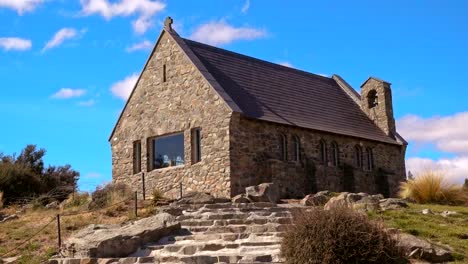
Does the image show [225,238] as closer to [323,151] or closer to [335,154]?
[323,151]

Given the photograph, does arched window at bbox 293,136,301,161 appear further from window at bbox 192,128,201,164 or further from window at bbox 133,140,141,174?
window at bbox 133,140,141,174

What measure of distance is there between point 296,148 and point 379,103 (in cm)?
818

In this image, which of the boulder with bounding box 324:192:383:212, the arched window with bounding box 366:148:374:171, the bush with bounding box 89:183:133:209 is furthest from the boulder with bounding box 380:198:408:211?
the arched window with bounding box 366:148:374:171

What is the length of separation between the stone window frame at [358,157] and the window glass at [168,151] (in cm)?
846

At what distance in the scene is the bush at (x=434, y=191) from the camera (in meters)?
21.1

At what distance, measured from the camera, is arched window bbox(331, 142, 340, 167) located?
93.0 ft

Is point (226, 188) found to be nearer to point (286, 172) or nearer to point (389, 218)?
point (286, 172)

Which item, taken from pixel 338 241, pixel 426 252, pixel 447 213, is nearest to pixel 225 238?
pixel 338 241

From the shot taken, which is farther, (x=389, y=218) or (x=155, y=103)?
(x=155, y=103)

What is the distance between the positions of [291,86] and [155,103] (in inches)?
276

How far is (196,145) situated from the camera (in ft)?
85.1

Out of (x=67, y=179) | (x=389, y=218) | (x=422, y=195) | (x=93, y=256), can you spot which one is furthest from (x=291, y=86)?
(x=93, y=256)

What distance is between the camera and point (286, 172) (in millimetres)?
25844

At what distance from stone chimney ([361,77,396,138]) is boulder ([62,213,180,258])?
745 inches
